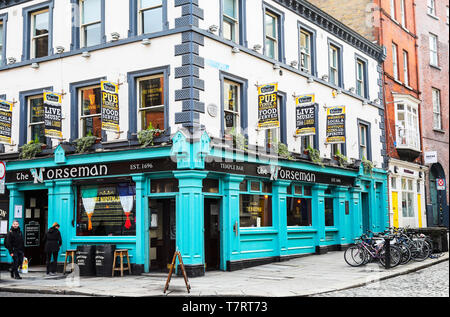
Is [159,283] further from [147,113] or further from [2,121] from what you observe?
[2,121]

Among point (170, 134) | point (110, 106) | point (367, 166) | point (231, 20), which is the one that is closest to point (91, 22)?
point (110, 106)

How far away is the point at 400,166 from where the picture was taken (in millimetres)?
29578

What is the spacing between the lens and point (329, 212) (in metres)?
23.5

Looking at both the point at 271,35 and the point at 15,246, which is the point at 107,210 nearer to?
the point at 15,246

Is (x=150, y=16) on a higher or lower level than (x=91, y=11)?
lower

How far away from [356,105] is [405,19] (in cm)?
1008

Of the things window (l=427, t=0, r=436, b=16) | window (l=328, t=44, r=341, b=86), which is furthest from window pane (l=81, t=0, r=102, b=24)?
window (l=427, t=0, r=436, b=16)

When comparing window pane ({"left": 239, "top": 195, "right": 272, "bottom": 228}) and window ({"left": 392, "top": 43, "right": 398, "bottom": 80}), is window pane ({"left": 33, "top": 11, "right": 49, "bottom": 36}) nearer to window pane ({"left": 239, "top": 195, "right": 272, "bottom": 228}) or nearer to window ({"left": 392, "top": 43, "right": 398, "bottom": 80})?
window pane ({"left": 239, "top": 195, "right": 272, "bottom": 228})

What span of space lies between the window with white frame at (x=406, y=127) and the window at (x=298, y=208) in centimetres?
1019

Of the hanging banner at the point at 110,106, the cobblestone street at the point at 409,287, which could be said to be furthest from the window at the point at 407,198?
the hanging banner at the point at 110,106

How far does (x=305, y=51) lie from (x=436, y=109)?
16.6 metres

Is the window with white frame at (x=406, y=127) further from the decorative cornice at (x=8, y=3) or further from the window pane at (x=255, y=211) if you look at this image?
the decorative cornice at (x=8, y=3)

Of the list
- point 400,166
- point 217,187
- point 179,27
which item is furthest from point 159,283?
point 400,166

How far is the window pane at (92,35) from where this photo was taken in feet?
59.3
